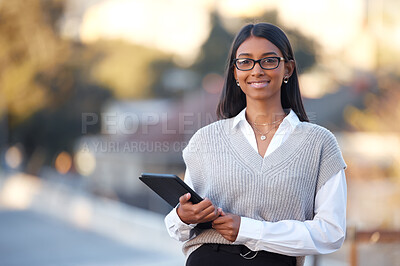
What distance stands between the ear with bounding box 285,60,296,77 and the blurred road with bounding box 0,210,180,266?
4.20 m

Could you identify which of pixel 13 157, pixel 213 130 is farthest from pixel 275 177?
pixel 13 157

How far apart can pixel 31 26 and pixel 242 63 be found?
1520 centimetres

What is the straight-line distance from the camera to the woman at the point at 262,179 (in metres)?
1.83

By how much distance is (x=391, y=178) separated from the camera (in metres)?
7.57

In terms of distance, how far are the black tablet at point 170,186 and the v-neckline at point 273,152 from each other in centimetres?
24

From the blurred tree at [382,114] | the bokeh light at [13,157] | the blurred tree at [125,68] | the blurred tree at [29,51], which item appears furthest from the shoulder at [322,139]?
the bokeh light at [13,157]

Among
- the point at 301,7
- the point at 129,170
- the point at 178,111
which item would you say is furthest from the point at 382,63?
the point at 129,170

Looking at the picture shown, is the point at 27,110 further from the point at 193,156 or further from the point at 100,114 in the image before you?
the point at 193,156

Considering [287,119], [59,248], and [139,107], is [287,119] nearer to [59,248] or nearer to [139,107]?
[59,248]

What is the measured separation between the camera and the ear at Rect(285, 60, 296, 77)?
2039 mm

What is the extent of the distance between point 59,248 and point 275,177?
668 cm

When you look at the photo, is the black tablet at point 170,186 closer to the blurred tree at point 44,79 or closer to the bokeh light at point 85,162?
the blurred tree at point 44,79

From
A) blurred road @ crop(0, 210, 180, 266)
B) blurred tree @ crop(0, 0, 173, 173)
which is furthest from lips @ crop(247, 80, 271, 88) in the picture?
blurred tree @ crop(0, 0, 173, 173)

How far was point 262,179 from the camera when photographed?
6.23 ft
